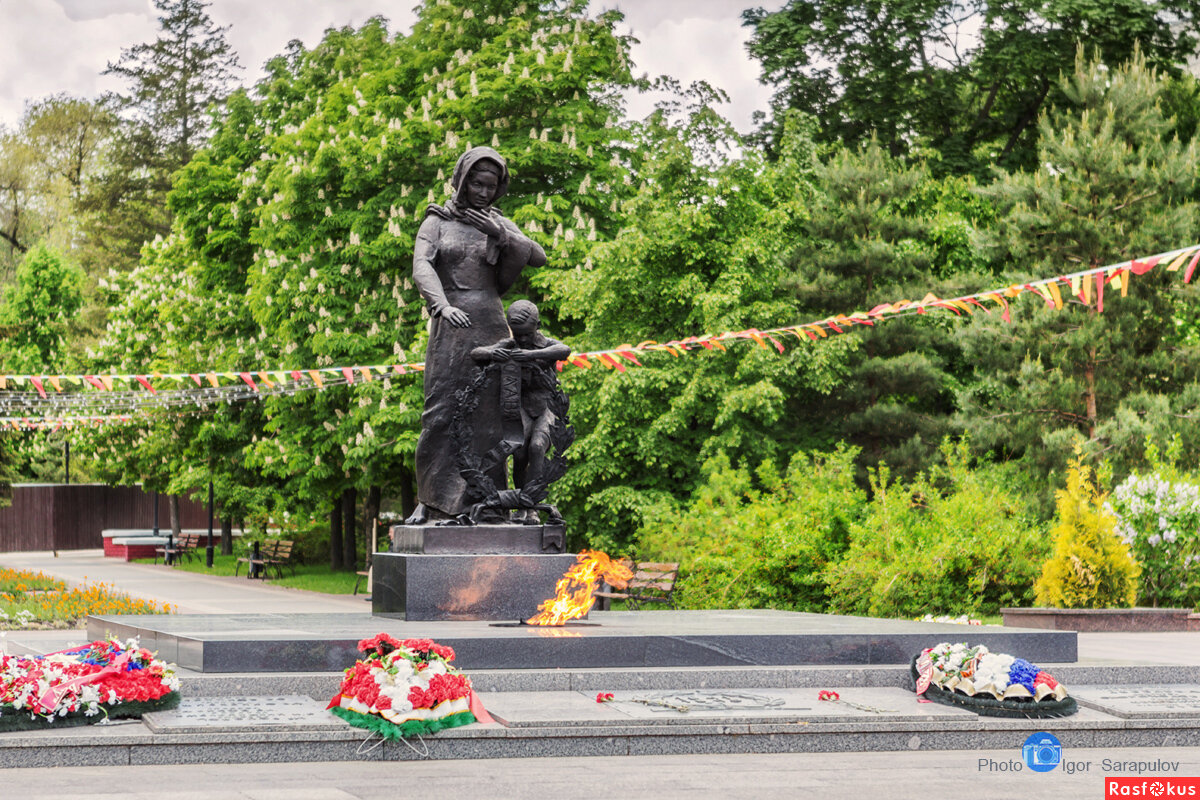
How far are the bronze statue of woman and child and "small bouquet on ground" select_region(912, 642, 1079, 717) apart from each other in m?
4.04

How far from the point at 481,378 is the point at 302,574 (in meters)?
22.8

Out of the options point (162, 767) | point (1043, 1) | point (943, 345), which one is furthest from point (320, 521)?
point (162, 767)

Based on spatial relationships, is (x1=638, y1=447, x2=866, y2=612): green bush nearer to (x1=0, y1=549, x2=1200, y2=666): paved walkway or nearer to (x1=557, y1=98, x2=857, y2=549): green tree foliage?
(x1=557, y1=98, x2=857, y2=549): green tree foliage

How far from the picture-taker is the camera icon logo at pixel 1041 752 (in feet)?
28.8

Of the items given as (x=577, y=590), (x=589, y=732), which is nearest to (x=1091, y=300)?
(x=577, y=590)

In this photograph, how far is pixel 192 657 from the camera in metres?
10.3

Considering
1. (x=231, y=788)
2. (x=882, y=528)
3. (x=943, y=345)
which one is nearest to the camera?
(x=231, y=788)

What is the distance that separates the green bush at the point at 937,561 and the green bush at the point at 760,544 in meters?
0.47

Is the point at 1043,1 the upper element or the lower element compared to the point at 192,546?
upper

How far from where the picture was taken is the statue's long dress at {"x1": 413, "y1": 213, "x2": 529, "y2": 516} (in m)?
12.9

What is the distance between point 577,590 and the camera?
38.9 feet

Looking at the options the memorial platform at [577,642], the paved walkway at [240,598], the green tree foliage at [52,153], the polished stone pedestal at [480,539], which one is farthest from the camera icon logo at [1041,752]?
the green tree foliage at [52,153]

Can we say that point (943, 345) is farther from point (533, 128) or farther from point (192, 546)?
point (192, 546)

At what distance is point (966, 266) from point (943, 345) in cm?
272
